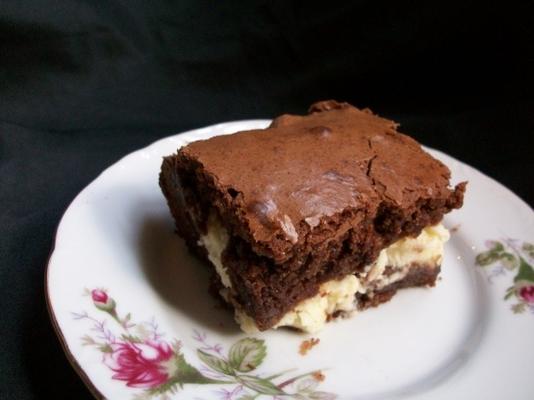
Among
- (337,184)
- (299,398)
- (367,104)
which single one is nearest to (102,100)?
(367,104)

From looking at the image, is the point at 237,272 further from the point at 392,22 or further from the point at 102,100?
the point at 392,22

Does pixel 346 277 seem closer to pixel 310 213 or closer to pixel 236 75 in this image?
pixel 310 213

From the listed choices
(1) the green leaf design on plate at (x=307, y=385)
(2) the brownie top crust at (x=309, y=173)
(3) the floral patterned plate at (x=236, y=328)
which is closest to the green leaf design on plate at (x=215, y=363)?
(3) the floral patterned plate at (x=236, y=328)

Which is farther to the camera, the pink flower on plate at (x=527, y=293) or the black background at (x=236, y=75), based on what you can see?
the black background at (x=236, y=75)

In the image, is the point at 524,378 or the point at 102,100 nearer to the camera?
the point at 524,378

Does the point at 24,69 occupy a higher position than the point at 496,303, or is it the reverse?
the point at 24,69

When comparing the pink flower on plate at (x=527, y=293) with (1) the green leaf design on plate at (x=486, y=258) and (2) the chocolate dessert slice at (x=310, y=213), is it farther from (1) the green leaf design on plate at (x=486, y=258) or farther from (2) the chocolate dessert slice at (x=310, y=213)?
(2) the chocolate dessert slice at (x=310, y=213)

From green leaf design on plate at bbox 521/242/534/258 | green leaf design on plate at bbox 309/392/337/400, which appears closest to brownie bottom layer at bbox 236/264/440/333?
green leaf design on plate at bbox 309/392/337/400
